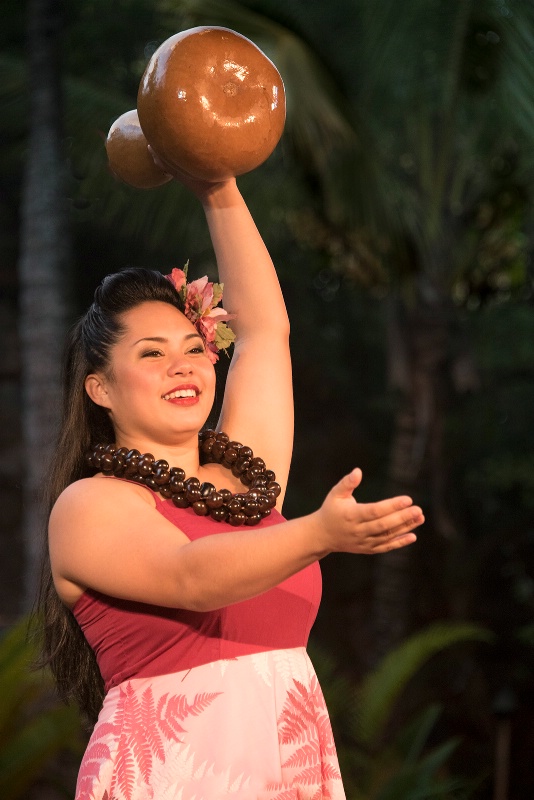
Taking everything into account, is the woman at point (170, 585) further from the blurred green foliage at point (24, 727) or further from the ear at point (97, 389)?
the blurred green foliage at point (24, 727)

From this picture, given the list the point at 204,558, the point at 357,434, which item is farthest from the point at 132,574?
the point at 357,434

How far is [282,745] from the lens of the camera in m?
1.69

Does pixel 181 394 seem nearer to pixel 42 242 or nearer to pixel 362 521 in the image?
pixel 362 521

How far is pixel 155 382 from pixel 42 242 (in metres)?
3.66

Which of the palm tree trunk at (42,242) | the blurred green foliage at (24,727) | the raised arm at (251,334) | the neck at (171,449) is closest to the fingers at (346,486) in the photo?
the neck at (171,449)

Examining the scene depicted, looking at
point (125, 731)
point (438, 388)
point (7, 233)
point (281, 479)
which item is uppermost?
point (7, 233)

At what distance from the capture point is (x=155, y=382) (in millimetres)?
1770

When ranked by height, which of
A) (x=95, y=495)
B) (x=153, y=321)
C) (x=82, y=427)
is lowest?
(x=95, y=495)

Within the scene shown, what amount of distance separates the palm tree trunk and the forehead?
3193mm

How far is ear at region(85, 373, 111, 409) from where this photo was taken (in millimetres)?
1850

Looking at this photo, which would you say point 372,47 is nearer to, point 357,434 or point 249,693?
point 357,434

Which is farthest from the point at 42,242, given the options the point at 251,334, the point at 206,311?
the point at 206,311

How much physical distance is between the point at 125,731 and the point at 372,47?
4.88 m

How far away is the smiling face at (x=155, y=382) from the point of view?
1774 mm
